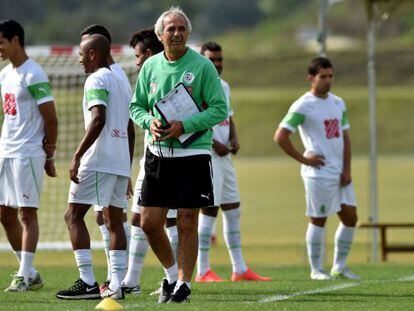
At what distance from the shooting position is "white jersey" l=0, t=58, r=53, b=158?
1082 cm

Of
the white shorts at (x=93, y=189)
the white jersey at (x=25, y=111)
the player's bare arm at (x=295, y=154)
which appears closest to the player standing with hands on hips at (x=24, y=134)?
the white jersey at (x=25, y=111)

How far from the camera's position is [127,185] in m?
10.1

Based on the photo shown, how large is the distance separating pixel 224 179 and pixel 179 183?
379cm

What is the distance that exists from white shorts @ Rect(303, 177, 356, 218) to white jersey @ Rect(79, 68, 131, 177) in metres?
3.57

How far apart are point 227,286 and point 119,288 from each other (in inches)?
76.0

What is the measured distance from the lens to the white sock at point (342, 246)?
13.3 m

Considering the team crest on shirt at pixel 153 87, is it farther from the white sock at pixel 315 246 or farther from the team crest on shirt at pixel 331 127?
the white sock at pixel 315 246

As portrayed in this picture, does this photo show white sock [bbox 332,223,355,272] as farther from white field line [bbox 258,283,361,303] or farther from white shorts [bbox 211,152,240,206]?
white field line [bbox 258,283,361,303]

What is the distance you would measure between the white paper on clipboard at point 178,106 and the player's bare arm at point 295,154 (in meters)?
3.83

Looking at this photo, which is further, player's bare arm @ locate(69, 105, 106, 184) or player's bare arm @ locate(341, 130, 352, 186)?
player's bare arm @ locate(341, 130, 352, 186)

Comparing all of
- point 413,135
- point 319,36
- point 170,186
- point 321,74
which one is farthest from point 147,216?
point 413,135

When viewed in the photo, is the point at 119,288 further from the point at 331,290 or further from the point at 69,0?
the point at 69,0

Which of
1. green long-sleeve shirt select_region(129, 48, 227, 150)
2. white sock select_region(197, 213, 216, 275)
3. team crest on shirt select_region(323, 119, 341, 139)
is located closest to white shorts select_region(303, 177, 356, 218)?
team crest on shirt select_region(323, 119, 341, 139)

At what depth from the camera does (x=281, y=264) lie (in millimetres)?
16453
